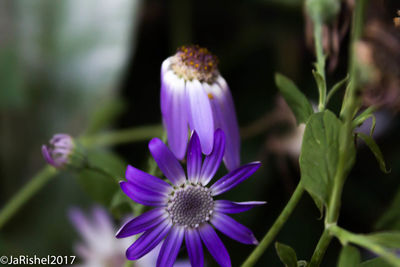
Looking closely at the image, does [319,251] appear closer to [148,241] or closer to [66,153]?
[148,241]

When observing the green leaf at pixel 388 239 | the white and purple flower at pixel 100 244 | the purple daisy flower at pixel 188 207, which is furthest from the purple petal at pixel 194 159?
the white and purple flower at pixel 100 244

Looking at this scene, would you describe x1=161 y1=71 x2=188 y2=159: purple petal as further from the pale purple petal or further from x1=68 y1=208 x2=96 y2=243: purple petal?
x1=68 y1=208 x2=96 y2=243: purple petal

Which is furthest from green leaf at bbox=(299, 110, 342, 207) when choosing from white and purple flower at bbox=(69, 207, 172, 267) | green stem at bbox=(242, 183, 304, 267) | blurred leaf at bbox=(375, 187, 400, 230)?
white and purple flower at bbox=(69, 207, 172, 267)

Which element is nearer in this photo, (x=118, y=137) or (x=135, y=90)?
(x=118, y=137)

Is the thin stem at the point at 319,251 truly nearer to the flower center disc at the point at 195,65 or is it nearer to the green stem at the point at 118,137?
the flower center disc at the point at 195,65

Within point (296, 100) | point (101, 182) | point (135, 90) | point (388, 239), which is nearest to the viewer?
point (388, 239)

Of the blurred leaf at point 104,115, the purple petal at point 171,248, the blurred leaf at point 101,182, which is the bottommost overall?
the purple petal at point 171,248

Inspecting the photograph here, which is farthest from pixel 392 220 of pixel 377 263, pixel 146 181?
pixel 146 181

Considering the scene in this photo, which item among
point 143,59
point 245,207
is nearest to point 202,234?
point 245,207
